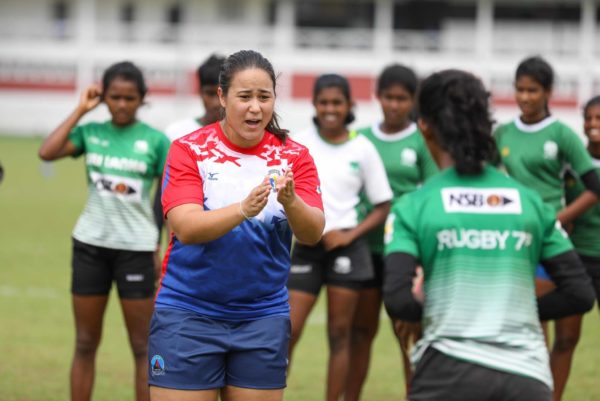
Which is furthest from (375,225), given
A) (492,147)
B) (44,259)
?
(44,259)

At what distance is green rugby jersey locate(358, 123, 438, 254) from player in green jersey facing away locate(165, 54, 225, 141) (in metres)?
1.25

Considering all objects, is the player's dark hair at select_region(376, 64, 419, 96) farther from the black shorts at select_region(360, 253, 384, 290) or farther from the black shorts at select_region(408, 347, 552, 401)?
the black shorts at select_region(408, 347, 552, 401)

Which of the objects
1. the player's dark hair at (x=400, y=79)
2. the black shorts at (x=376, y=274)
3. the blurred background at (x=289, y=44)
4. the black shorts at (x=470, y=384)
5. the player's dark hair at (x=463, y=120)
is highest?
the blurred background at (x=289, y=44)

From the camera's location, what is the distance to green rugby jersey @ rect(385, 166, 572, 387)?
4125 mm

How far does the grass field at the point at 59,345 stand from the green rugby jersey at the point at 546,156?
189 cm

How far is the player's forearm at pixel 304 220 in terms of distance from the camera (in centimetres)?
475

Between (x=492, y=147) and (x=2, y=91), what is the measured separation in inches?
1709

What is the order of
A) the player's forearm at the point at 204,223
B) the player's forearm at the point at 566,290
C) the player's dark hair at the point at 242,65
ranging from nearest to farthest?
the player's forearm at the point at 566,290 < the player's forearm at the point at 204,223 < the player's dark hair at the point at 242,65

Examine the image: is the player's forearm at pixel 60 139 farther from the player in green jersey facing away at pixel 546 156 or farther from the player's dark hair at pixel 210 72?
the player in green jersey facing away at pixel 546 156

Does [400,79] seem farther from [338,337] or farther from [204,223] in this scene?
[204,223]

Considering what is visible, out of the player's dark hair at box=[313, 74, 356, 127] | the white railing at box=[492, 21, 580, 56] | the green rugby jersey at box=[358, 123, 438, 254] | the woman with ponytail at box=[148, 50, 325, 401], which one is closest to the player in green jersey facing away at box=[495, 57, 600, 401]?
the green rugby jersey at box=[358, 123, 438, 254]

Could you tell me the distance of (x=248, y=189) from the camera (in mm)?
4969

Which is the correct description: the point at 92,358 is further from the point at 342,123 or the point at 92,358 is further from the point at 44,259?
the point at 44,259

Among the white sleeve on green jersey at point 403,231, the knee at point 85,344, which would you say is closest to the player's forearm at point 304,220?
the white sleeve on green jersey at point 403,231
